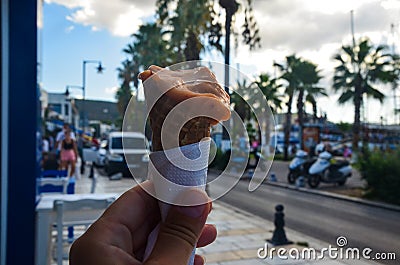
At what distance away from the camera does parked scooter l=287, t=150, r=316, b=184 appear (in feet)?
39.4

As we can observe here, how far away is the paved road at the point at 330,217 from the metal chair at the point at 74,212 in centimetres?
156

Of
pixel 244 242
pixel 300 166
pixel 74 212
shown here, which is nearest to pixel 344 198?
pixel 300 166

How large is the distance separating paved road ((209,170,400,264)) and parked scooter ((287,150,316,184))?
1.41 metres

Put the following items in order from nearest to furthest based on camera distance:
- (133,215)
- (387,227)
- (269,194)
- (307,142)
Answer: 1. (133,215)
2. (387,227)
3. (269,194)
4. (307,142)

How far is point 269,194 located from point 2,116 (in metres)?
8.52

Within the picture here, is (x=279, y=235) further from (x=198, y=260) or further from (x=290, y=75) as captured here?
(x=290, y=75)

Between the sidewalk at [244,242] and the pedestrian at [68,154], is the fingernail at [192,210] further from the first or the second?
the pedestrian at [68,154]

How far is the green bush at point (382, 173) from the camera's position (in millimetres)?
8578

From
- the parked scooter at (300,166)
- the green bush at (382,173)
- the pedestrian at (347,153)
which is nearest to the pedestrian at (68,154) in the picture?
the parked scooter at (300,166)

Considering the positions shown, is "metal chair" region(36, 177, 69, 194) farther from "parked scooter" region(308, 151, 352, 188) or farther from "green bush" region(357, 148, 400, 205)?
"parked scooter" region(308, 151, 352, 188)

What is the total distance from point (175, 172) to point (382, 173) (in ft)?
29.7

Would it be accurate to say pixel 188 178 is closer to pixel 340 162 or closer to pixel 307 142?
pixel 340 162

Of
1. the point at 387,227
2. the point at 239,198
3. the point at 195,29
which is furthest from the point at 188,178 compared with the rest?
the point at 239,198

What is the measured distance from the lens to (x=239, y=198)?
31.1ft
